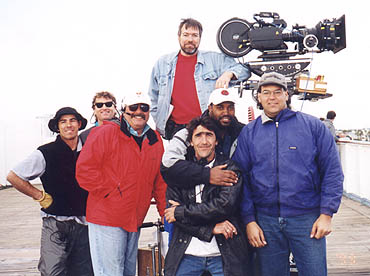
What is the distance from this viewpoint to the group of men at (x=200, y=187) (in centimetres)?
223

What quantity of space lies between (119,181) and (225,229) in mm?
738

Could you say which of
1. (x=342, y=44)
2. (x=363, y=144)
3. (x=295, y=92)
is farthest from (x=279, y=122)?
(x=363, y=144)

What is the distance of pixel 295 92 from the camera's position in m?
2.80

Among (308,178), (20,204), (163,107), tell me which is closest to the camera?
(308,178)

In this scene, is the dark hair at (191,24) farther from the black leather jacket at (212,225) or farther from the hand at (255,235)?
the hand at (255,235)

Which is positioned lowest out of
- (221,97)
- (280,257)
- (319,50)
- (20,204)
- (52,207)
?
(20,204)

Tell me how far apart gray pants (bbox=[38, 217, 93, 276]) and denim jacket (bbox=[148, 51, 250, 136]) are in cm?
96

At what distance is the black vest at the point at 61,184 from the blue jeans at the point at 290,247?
4.06 feet

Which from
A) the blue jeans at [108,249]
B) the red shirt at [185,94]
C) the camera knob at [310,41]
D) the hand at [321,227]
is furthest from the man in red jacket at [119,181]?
the camera knob at [310,41]

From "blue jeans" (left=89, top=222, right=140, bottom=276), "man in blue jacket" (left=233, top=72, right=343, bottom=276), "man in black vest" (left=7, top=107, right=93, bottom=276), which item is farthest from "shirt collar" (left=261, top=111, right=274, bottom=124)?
"man in black vest" (left=7, top=107, right=93, bottom=276)

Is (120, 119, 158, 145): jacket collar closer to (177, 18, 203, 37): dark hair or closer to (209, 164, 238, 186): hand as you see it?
(209, 164, 238, 186): hand

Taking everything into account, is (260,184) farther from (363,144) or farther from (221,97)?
(363,144)

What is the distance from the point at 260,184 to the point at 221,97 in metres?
0.60

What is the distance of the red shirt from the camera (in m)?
3.00
